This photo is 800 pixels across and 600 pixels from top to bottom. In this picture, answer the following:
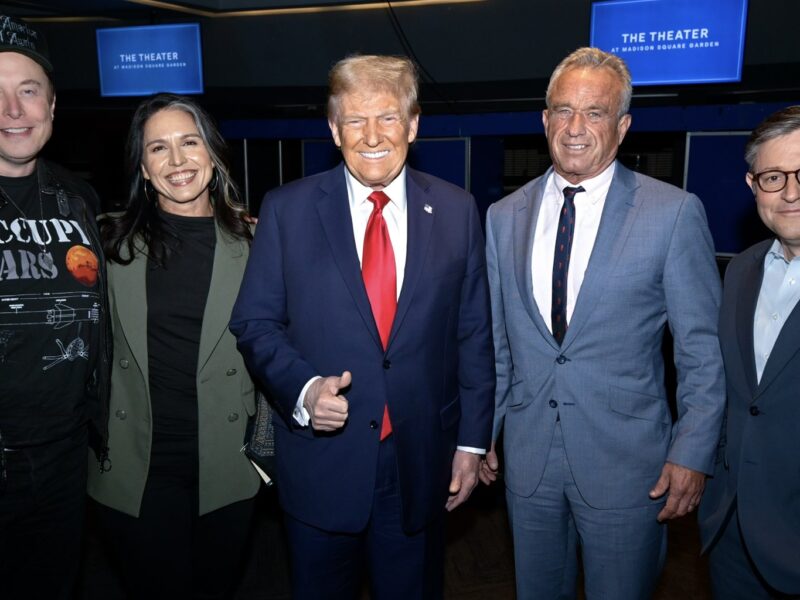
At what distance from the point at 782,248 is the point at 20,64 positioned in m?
2.22

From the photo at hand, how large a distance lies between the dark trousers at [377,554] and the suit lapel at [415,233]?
0.39 metres

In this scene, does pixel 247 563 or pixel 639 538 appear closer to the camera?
pixel 639 538

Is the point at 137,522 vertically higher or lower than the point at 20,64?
lower

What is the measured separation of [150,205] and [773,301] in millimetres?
1870

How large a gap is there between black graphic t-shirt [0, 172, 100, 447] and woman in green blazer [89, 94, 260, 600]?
10 cm

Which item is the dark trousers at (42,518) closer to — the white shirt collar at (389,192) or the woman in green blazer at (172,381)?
the woman in green blazer at (172,381)

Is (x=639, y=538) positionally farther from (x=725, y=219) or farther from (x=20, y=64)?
(x=725, y=219)

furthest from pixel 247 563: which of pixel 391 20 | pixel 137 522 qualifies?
pixel 391 20

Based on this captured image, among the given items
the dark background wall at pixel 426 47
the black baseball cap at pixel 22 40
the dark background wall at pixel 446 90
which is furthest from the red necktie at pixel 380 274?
the dark background wall at pixel 426 47

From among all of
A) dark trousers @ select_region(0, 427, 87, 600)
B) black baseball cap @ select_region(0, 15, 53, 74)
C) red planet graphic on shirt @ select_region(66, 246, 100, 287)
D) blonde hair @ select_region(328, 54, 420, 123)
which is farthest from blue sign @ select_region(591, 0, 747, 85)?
dark trousers @ select_region(0, 427, 87, 600)

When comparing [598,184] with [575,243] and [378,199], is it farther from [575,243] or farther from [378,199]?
[378,199]

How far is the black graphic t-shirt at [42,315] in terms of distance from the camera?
1.84 m

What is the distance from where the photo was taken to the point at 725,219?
558 centimetres

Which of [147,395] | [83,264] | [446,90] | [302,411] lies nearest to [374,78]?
[302,411]
